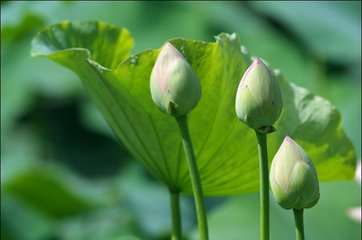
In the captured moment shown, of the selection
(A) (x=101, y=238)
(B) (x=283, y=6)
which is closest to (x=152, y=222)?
(A) (x=101, y=238)

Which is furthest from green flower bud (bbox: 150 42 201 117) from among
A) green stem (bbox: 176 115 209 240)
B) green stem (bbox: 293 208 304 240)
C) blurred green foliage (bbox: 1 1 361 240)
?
blurred green foliage (bbox: 1 1 361 240)

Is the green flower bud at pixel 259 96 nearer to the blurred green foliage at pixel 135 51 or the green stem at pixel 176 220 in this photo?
the green stem at pixel 176 220

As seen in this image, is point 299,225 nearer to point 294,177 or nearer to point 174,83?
point 294,177

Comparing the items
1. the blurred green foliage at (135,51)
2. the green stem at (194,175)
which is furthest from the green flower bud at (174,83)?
the blurred green foliage at (135,51)

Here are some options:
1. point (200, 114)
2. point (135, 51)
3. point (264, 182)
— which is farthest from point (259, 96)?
point (135, 51)

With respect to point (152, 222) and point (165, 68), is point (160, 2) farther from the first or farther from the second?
point (165, 68)
